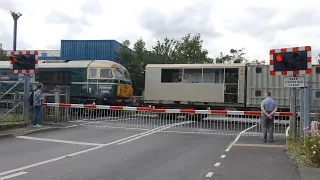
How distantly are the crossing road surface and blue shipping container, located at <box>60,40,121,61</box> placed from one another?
2075 centimetres

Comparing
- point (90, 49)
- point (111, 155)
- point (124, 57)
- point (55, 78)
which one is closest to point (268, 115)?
point (111, 155)

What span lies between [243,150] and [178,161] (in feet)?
8.12

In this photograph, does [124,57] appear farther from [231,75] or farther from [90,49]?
[231,75]

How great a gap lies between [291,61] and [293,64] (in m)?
0.11

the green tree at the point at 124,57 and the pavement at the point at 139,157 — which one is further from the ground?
the green tree at the point at 124,57

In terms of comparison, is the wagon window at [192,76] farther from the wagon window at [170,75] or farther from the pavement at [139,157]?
the pavement at [139,157]

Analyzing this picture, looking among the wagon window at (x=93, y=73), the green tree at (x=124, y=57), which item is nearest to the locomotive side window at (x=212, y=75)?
the wagon window at (x=93, y=73)

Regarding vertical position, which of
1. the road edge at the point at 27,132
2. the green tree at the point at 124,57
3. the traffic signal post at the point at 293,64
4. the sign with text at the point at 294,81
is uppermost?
the green tree at the point at 124,57

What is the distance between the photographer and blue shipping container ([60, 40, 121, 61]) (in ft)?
112

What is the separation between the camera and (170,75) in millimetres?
22172

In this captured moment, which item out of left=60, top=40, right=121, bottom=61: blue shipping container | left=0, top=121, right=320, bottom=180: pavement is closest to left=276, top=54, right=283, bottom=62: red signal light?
left=0, top=121, right=320, bottom=180: pavement

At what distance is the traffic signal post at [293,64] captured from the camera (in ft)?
36.7

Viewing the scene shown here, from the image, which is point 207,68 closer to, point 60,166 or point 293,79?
point 293,79

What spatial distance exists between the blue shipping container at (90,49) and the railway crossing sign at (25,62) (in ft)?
62.9
